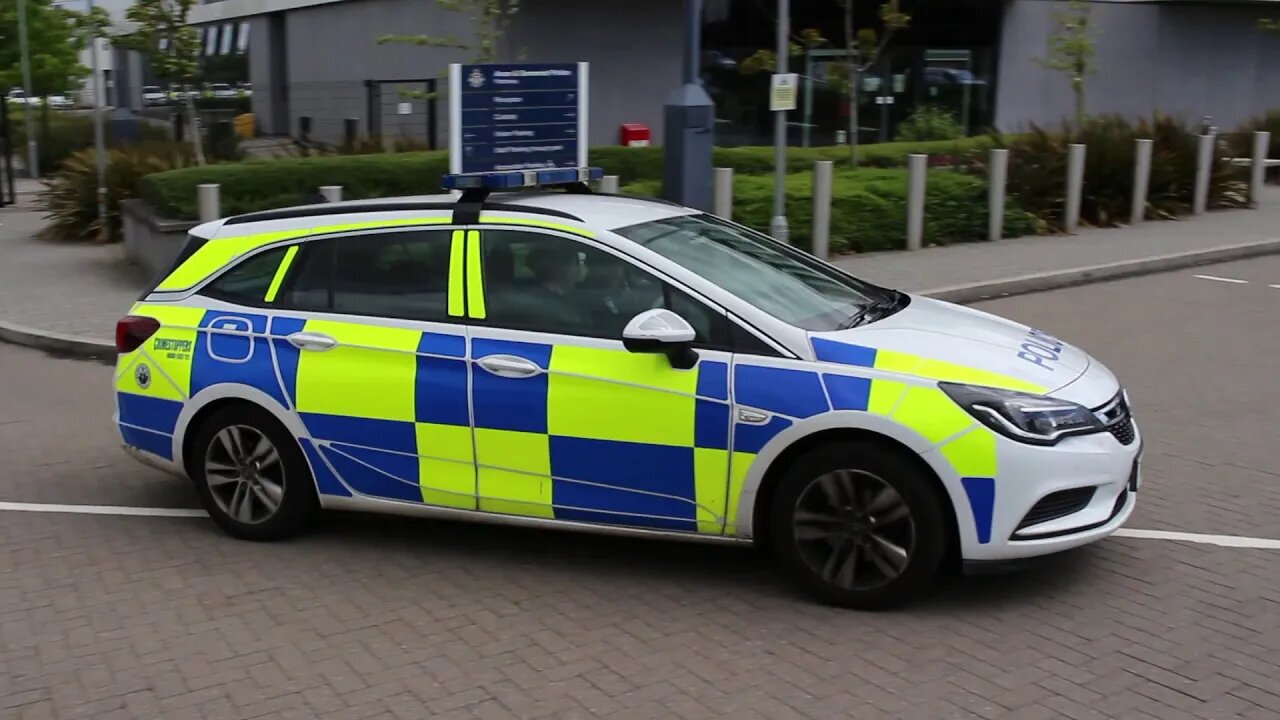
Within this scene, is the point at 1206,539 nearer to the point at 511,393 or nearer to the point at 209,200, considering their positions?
the point at 511,393

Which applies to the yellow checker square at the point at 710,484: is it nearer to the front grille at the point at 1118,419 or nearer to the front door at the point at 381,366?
the front door at the point at 381,366

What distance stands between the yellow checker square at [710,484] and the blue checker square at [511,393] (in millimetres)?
667

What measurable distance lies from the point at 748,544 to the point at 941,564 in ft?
2.66

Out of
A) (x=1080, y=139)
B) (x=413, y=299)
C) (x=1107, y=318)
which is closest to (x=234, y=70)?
(x=1080, y=139)

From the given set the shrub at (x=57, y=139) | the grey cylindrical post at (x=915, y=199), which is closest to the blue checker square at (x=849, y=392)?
the grey cylindrical post at (x=915, y=199)

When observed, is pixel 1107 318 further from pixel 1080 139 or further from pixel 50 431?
pixel 50 431

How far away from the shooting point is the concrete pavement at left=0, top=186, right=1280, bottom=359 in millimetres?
12406

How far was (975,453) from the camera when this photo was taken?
4.94 metres

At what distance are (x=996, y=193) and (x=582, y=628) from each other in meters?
12.9

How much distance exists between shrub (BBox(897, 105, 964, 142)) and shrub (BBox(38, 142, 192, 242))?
1426cm

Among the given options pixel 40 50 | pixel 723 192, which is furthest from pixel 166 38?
pixel 40 50

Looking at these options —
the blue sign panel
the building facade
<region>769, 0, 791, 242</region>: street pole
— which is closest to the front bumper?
the blue sign panel

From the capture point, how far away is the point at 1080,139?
18.5 m

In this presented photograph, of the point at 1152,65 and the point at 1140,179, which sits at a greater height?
the point at 1152,65
